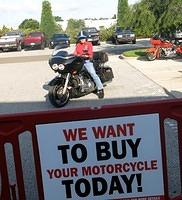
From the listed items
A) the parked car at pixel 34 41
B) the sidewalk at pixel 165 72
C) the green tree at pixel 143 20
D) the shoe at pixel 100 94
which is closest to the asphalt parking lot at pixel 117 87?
the sidewalk at pixel 165 72

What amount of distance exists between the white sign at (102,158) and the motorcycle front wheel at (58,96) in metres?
5.69

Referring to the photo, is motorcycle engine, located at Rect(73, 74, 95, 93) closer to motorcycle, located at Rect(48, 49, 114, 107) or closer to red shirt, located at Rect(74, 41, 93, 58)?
motorcycle, located at Rect(48, 49, 114, 107)

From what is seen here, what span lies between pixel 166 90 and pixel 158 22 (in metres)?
9.39

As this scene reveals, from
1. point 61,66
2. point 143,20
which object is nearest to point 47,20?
point 143,20

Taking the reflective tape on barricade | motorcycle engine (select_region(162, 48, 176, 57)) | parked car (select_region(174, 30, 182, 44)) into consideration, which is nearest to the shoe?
the reflective tape on barricade

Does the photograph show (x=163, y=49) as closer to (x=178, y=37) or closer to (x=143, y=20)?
(x=143, y=20)

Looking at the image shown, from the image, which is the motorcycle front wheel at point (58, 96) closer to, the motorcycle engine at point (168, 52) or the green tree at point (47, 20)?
the motorcycle engine at point (168, 52)

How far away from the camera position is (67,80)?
9.71 meters

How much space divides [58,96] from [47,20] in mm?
44624

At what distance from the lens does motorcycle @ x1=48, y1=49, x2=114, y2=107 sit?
969 centimetres

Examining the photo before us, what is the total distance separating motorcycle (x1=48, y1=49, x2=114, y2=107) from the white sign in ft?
18.7

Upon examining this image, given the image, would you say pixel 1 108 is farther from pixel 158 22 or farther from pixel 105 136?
pixel 158 22

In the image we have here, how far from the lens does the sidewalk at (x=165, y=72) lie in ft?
37.5

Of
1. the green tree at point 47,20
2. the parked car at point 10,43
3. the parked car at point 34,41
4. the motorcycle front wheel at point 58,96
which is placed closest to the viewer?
the motorcycle front wheel at point 58,96
